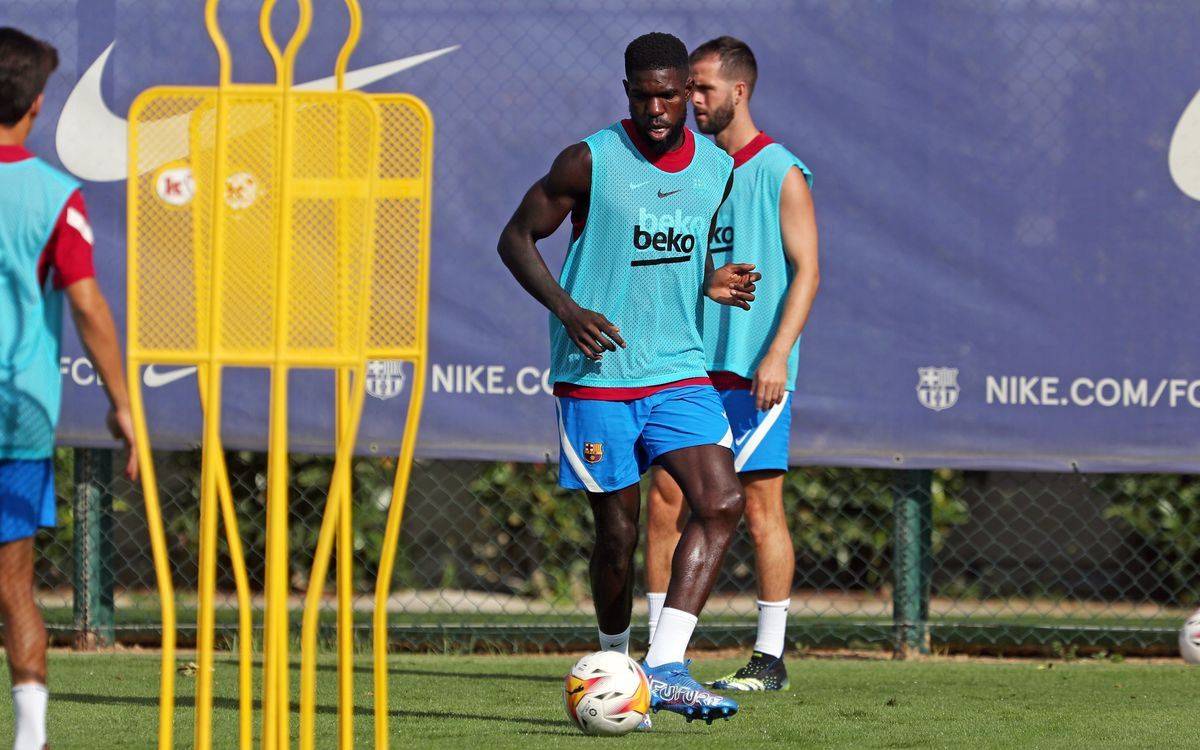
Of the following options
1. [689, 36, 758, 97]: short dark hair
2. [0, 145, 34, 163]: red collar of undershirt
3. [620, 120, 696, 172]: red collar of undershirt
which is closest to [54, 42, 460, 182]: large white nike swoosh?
[689, 36, 758, 97]: short dark hair

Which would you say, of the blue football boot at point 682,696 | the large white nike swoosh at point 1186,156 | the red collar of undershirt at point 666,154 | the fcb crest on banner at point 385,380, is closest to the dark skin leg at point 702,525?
the blue football boot at point 682,696

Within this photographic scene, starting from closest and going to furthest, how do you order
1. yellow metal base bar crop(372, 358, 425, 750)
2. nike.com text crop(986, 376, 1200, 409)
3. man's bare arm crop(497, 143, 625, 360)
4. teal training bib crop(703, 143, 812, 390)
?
1. yellow metal base bar crop(372, 358, 425, 750)
2. man's bare arm crop(497, 143, 625, 360)
3. teal training bib crop(703, 143, 812, 390)
4. nike.com text crop(986, 376, 1200, 409)

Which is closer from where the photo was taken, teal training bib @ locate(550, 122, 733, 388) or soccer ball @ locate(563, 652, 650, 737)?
soccer ball @ locate(563, 652, 650, 737)

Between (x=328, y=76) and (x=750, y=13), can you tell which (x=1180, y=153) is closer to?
(x=750, y=13)

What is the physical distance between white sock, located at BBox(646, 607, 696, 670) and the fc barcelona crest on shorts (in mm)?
499

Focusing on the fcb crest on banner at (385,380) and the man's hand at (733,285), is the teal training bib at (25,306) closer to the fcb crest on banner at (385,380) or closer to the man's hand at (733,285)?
the man's hand at (733,285)

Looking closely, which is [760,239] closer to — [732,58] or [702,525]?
[732,58]

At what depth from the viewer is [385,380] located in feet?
24.1

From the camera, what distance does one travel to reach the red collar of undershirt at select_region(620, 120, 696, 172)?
5184 millimetres

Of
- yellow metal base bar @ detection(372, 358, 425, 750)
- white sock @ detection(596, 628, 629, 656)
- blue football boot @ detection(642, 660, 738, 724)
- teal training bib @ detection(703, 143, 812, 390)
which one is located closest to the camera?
yellow metal base bar @ detection(372, 358, 425, 750)

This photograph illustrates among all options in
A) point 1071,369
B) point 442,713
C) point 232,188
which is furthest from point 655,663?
point 1071,369

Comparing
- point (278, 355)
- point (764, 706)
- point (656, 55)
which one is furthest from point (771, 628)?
point (278, 355)

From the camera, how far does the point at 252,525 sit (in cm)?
782

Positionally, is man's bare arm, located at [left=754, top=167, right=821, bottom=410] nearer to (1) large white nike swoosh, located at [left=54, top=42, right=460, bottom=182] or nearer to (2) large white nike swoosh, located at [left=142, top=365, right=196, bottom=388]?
(1) large white nike swoosh, located at [left=54, top=42, right=460, bottom=182]
